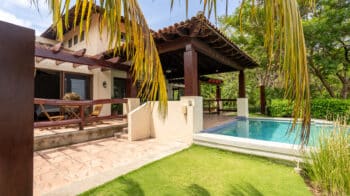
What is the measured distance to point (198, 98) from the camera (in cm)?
602

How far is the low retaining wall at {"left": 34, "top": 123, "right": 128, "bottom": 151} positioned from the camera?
540cm

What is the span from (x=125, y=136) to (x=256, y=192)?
17.3 ft

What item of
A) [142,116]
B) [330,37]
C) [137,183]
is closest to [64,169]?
[137,183]

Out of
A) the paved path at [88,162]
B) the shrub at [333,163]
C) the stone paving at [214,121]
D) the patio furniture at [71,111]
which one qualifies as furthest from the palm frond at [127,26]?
the patio furniture at [71,111]

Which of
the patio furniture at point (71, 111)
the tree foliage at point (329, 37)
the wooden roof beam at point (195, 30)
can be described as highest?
the tree foliage at point (329, 37)

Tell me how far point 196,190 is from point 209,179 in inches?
19.9

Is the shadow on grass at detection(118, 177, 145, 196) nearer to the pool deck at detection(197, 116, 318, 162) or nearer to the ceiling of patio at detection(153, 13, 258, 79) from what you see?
the pool deck at detection(197, 116, 318, 162)

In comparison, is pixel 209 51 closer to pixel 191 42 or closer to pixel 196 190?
pixel 191 42

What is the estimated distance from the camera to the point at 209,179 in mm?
3271

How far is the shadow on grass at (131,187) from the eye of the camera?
2770mm

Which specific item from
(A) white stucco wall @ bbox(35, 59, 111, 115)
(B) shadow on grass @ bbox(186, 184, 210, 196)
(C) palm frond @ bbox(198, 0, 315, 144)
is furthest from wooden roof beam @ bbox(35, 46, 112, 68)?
(C) palm frond @ bbox(198, 0, 315, 144)

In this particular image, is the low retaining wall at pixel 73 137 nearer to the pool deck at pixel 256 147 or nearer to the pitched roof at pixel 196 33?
the pool deck at pixel 256 147

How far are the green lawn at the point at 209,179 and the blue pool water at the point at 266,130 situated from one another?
2.83 feet

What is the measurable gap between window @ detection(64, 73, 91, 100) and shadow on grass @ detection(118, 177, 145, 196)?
7.97 meters
